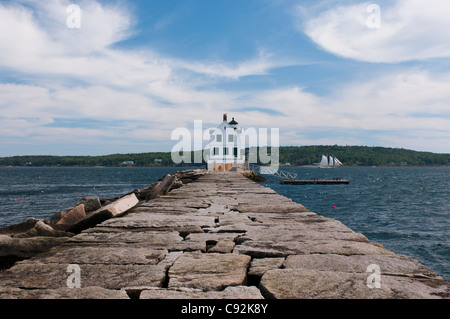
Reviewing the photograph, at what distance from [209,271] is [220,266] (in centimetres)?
11

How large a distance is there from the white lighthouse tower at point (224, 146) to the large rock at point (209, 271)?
2692 centimetres

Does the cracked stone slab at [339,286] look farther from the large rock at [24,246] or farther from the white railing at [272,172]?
the white railing at [272,172]

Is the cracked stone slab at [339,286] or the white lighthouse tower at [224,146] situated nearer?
the cracked stone slab at [339,286]

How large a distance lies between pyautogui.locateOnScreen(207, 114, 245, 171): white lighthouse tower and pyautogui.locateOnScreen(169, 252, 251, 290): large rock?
26920 millimetres

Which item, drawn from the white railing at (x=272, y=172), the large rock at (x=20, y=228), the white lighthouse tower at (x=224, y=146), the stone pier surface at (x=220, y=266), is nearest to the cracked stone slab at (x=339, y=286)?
the stone pier surface at (x=220, y=266)

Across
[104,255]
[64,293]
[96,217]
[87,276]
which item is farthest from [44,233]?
[64,293]

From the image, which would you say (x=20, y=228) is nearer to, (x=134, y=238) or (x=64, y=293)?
(x=134, y=238)

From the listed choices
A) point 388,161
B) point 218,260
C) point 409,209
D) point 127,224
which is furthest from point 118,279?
point 388,161

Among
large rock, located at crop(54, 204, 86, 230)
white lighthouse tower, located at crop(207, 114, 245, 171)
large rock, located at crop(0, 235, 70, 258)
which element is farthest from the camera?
white lighthouse tower, located at crop(207, 114, 245, 171)

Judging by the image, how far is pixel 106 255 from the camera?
264cm

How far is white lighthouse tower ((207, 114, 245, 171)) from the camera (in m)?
30.3

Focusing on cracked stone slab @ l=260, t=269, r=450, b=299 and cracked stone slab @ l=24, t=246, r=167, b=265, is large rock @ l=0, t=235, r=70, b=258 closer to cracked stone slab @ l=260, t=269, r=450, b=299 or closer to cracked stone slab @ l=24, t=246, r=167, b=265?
cracked stone slab @ l=24, t=246, r=167, b=265

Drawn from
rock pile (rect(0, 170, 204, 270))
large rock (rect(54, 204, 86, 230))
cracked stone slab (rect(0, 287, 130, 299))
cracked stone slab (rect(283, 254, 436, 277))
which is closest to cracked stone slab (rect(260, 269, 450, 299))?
cracked stone slab (rect(283, 254, 436, 277))

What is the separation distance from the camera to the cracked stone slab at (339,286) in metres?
1.88
